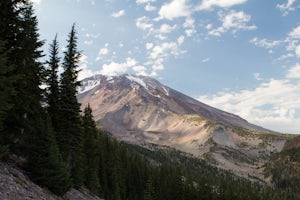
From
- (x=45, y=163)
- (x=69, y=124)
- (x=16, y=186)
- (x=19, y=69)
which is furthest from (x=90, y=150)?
(x=16, y=186)

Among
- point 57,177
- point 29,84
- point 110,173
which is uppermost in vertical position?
point 29,84

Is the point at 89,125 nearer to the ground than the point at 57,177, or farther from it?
farther from it

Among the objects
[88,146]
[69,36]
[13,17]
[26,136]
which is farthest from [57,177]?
[88,146]

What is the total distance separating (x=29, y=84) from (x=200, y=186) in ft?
280

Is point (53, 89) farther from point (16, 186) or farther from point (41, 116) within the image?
point (16, 186)

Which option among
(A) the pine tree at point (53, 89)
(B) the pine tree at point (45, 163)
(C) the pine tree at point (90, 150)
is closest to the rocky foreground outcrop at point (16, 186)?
(B) the pine tree at point (45, 163)

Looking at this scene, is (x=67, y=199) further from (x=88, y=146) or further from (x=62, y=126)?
(x=88, y=146)

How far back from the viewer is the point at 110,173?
289 feet

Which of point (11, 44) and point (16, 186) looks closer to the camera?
point (16, 186)

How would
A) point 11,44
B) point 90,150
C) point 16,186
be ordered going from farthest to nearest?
1. point 90,150
2. point 11,44
3. point 16,186

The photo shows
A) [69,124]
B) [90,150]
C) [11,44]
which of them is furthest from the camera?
[90,150]

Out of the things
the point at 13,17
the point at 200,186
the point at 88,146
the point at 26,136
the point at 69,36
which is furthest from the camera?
the point at 200,186

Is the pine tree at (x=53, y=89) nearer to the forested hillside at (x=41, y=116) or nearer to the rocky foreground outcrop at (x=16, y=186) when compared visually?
the forested hillside at (x=41, y=116)

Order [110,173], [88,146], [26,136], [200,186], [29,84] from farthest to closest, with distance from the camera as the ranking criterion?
1. [200,186]
2. [110,173]
3. [88,146]
4. [29,84]
5. [26,136]
